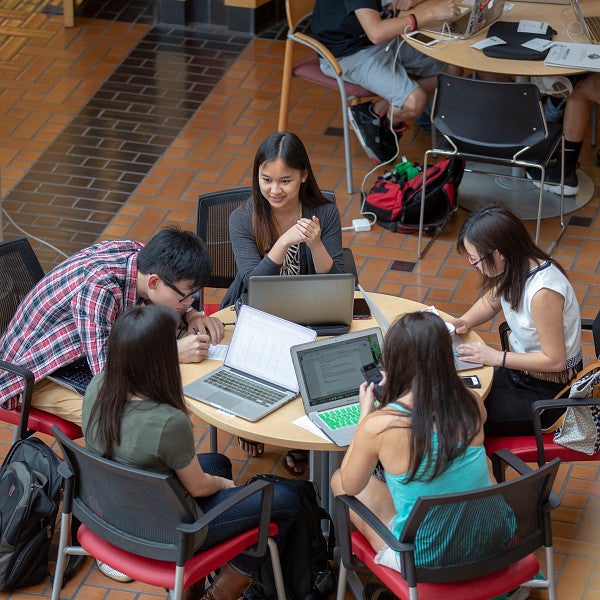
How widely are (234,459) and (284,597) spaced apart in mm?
929

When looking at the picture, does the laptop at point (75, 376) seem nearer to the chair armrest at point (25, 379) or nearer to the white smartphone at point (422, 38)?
the chair armrest at point (25, 379)

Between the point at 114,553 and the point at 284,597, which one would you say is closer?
the point at 114,553

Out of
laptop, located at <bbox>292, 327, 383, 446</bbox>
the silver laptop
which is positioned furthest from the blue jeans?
the silver laptop

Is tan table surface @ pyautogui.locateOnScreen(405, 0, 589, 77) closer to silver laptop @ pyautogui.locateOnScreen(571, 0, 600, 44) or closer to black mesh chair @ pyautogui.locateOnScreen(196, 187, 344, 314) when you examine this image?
silver laptop @ pyautogui.locateOnScreen(571, 0, 600, 44)

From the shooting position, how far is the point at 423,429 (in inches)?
118

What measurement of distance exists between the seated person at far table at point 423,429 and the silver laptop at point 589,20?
3.37m

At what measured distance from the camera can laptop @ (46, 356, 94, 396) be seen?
3.90m

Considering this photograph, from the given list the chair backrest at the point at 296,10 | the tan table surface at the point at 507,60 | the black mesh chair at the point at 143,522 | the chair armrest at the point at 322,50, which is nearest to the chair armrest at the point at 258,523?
the black mesh chair at the point at 143,522

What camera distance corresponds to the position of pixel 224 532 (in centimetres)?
A: 335

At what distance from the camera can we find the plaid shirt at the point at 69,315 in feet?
12.5

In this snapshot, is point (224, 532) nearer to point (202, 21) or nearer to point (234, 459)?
point (234, 459)

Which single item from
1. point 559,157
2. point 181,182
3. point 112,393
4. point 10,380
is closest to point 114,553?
point 112,393

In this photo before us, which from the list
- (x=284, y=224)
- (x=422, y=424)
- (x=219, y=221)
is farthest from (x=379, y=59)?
(x=422, y=424)

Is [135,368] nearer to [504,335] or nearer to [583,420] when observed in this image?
[583,420]
